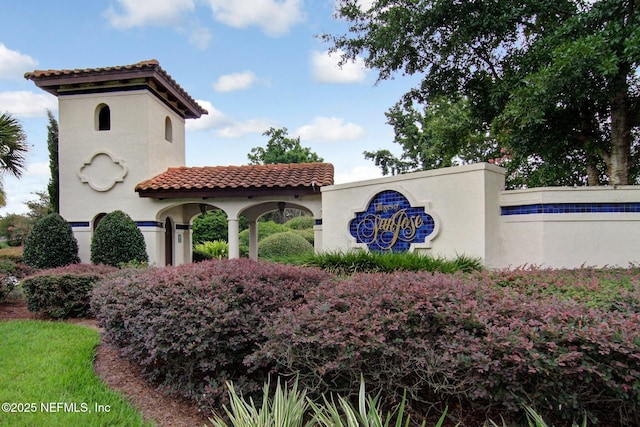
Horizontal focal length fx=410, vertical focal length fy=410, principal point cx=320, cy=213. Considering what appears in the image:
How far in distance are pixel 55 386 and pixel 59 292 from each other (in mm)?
3796

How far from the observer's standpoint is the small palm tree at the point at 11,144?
10945mm

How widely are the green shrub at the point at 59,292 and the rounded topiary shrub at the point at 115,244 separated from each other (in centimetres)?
285

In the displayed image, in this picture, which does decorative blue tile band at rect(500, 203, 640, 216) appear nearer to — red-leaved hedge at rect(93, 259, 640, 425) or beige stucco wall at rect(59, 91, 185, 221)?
red-leaved hedge at rect(93, 259, 640, 425)

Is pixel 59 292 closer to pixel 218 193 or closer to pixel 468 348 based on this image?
pixel 218 193

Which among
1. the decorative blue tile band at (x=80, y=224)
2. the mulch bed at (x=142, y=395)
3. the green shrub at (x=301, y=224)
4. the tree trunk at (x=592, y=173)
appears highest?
the tree trunk at (x=592, y=173)

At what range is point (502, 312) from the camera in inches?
132

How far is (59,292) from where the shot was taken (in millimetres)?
7543

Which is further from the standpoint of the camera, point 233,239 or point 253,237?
point 253,237

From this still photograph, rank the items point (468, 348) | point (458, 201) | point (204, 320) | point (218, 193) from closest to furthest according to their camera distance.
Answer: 1. point (468, 348)
2. point (204, 320)
3. point (458, 201)
4. point (218, 193)

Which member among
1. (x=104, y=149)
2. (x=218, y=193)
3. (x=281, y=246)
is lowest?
(x=281, y=246)

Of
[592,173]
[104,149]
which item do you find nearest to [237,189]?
[104,149]

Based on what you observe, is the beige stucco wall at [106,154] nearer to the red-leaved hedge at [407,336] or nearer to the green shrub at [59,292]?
the green shrub at [59,292]

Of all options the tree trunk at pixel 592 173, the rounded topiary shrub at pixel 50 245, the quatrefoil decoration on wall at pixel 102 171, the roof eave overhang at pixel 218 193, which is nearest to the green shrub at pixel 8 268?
the rounded topiary shrub at pixel 50 245

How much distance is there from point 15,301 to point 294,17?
964cm
